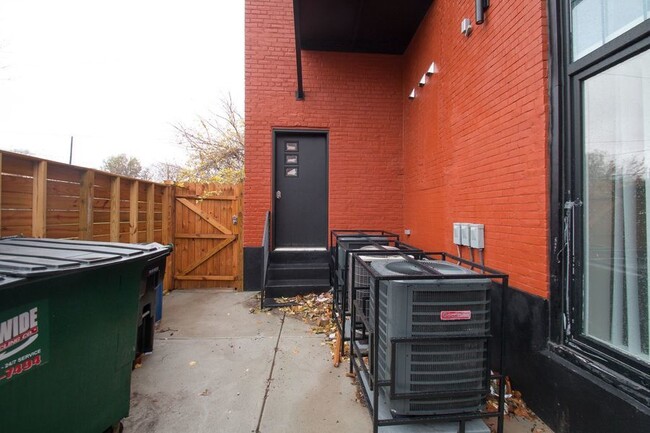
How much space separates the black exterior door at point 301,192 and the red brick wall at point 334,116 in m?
0.21

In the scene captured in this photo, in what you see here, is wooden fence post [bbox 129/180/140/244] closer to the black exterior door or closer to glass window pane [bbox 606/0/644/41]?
the black exterior door

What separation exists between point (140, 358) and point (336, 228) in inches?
137

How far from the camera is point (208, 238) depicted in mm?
5895

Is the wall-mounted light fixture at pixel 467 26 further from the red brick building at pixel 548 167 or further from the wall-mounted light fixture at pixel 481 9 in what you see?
the wall-mounted light fixture at pixel 481 9

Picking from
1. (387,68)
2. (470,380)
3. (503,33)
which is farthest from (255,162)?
(470,380)

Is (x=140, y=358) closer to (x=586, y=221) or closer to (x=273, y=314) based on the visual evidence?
(x=273, y=314)

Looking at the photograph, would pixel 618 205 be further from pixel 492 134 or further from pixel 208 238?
pixel 208 238

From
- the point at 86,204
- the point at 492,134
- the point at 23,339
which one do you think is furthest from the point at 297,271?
the point at 23,339

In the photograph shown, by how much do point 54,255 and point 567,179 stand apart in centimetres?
329

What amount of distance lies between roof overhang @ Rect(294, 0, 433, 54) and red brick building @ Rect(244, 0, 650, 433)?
0.09 ft

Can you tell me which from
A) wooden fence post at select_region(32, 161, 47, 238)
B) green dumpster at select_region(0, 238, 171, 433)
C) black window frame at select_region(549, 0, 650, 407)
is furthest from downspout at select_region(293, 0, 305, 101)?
green dumpster at select_region(0, 238, 171, 433)

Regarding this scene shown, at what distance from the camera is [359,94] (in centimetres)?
575

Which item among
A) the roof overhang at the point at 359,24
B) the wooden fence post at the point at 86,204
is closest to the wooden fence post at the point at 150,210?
the wooden fence post at the point at 86,204

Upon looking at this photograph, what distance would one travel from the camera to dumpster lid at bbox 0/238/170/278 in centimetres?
142
